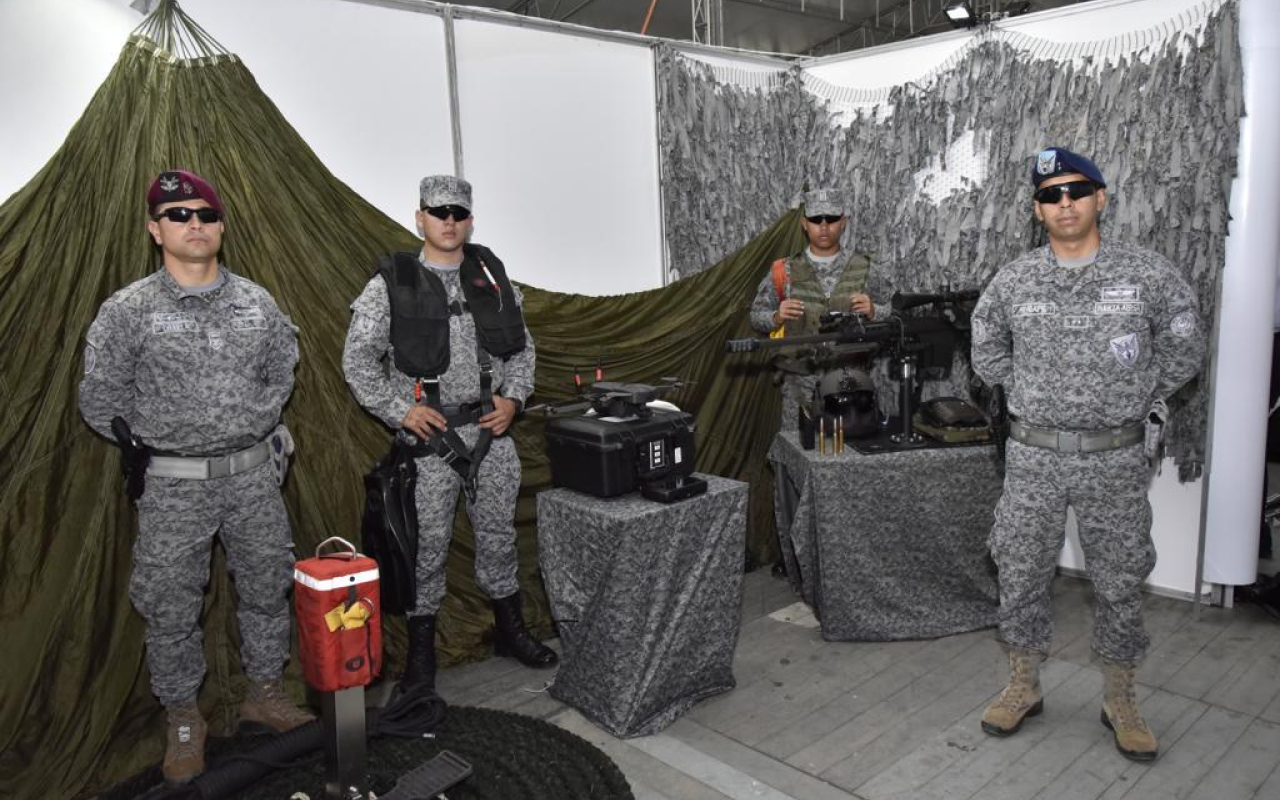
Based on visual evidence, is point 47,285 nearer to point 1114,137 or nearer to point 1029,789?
point 1029,789

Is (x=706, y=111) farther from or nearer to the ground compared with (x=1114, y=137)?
farther from the ground

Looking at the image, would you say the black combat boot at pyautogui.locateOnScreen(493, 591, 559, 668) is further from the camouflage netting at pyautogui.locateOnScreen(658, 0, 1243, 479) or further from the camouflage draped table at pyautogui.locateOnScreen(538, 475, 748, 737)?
the camouflage netting at pyautogui.locateOnScreen(658, 0, 1243, 479)

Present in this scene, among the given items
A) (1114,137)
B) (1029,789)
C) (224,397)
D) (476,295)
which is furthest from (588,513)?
(1114,137)

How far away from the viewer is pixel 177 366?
2.61m

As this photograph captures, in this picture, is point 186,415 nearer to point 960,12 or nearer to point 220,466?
point 220,466

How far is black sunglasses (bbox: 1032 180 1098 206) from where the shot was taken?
8.47 ft

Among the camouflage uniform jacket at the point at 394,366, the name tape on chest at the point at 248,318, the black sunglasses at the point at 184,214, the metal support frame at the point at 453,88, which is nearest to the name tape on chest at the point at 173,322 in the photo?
the name tape on chest at the point at 248,318

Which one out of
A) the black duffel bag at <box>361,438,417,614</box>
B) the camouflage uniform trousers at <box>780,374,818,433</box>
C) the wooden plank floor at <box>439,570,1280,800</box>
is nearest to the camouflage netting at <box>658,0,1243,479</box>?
the camouflage uniform trousers at <box>780,374,818,433</box>

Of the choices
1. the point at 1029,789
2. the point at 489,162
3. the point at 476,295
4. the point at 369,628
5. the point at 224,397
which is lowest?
the point at 1029,789

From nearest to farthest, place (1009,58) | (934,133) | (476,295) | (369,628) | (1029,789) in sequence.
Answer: (369,628) → (1029,789) → (476,295) → (1009,58) → (934,133)

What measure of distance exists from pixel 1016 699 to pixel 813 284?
1.98 m

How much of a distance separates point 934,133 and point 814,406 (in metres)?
1.52

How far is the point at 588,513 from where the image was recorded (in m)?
2.80

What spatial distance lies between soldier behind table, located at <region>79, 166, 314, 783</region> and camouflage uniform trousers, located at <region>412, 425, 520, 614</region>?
0.51 meters
